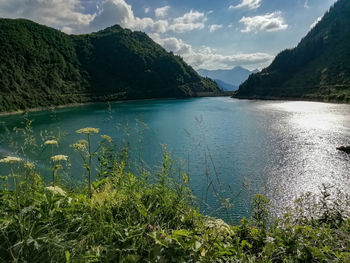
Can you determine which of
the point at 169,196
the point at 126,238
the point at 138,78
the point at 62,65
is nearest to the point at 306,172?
the point at 169,196

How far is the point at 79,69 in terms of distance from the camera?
14262cm

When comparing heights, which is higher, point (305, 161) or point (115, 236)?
point (115, 236)

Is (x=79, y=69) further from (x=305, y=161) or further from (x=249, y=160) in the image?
(x=305, y=161)

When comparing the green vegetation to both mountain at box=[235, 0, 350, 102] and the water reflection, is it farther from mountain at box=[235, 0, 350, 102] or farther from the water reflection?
mountain at box=[235, 0, 350, 102]

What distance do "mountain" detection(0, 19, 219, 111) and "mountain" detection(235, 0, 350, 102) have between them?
53.6 meters

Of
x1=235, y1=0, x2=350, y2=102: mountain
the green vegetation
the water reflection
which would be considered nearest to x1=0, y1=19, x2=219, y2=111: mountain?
x1=235, y1=0, x2=350, y2=102: mountain

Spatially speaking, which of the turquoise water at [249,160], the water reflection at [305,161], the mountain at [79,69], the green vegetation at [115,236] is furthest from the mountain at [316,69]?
the green vegetation at [115,236]

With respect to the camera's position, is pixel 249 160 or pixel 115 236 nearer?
pixel 115 236

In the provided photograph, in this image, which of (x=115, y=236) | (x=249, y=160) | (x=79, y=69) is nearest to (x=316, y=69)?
(x=249, y=160)

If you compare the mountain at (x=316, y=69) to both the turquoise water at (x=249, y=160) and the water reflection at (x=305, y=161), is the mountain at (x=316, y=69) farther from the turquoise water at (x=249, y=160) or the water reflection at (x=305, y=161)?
the turquoise water at (x=249, y=160)

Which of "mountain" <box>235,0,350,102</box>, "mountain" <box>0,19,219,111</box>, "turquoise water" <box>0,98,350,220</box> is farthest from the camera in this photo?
"mountain" <box>0,19,219,111</box>

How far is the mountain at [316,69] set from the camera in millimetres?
77938

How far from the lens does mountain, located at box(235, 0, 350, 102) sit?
77938mm

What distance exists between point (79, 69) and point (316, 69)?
453 feet
